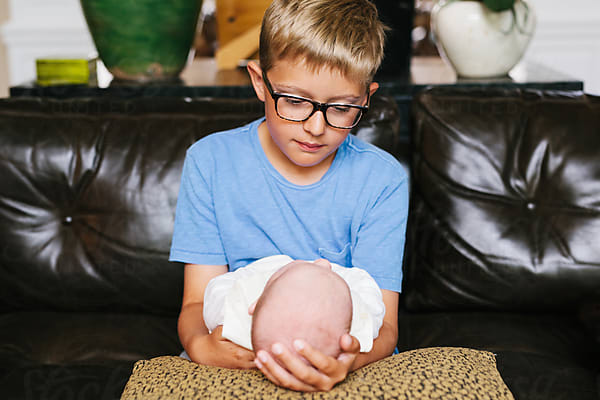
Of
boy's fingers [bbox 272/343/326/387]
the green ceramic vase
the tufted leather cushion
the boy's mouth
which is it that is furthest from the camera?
the green ceramic vase

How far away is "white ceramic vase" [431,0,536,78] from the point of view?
224 cm

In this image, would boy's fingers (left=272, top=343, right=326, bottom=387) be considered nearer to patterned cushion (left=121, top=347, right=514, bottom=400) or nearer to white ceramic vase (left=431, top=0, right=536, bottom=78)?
patterned cushion (left=121, top=347, right=514, bottom=400)

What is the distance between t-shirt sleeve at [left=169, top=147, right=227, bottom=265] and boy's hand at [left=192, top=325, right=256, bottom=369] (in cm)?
23

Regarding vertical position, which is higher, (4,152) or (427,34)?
(427,34)

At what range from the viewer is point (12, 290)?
1.78 metres

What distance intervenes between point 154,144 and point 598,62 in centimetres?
291

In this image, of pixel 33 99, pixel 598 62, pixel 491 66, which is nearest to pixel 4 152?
pixel 33 99

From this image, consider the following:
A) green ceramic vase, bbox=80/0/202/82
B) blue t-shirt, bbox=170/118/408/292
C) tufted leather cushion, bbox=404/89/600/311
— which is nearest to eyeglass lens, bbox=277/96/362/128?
blue t-shirt, bbox=170/118/408/292

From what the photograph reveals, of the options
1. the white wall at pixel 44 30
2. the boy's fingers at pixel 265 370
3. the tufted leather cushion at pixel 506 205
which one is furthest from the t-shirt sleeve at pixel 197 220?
the white wall at pixel 44 30

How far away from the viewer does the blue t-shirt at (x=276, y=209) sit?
1.44 meters

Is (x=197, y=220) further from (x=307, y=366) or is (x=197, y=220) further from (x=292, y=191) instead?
(x=307, y=366)

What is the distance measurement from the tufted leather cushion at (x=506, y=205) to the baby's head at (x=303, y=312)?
73 cm

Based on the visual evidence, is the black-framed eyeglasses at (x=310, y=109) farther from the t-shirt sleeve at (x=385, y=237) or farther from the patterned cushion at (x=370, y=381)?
the patterned cushion at (x=370, y=381)

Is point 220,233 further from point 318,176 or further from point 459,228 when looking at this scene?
point 459,228
